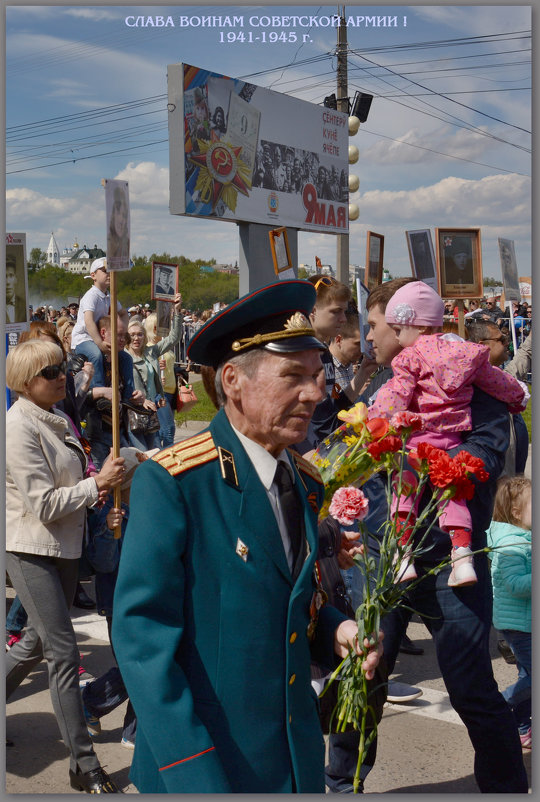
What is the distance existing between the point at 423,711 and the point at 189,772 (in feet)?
10.5

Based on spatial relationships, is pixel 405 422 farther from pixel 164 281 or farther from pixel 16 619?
pixel 164 281

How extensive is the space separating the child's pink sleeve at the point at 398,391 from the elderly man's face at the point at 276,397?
47.9 inches

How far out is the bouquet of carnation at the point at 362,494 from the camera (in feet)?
8.59

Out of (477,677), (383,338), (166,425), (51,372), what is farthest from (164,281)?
(477,677)

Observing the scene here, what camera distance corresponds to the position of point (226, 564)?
6.63 feet

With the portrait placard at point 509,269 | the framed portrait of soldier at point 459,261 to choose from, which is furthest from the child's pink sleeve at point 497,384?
the portrait placard at point 509,269

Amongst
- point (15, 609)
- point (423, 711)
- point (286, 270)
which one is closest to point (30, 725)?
point (15, 609)

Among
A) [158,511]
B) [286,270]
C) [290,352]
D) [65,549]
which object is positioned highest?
[286,270]

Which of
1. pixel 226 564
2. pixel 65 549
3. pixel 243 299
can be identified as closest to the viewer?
pixel 226 564

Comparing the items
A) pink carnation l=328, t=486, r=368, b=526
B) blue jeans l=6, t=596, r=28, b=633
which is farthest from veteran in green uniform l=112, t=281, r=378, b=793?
blue jeans l=6, t=596, r=28, b=633

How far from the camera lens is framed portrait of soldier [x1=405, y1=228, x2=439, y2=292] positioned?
802 centimetres

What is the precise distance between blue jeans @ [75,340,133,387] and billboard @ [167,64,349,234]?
20.7ft

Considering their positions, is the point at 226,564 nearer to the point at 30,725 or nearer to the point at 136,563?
the point at 136,563

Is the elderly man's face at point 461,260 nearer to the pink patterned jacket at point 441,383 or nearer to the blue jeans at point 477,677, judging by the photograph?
the pink patterned jacket at point 441,383
